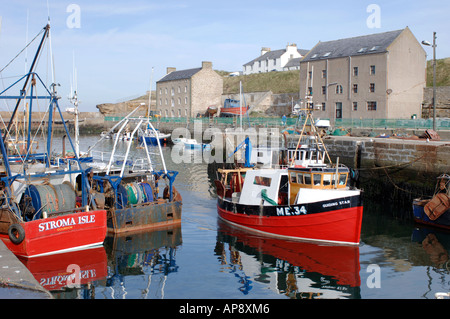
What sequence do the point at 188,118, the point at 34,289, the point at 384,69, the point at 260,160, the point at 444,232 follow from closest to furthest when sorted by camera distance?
the point at 34,289 → the point at 444,232 → the point at 260,160 → the point at 384,69 → the point at 188,118

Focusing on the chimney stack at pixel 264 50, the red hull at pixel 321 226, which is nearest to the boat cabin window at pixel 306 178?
the red hull at pixel 321 226

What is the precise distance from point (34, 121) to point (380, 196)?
89.4m

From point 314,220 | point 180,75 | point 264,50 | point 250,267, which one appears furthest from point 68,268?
point 264,50

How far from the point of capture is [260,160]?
25875mm

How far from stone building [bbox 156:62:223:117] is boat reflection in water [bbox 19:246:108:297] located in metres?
61.9

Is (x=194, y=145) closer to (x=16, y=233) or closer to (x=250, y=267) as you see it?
(x=250, y=267)

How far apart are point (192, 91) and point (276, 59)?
29392mm

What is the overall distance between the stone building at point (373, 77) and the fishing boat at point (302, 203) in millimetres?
29933

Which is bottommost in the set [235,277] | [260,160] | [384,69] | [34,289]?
[235,277]

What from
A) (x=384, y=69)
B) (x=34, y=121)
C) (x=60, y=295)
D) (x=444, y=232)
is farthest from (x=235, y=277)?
(x=34, y=121)

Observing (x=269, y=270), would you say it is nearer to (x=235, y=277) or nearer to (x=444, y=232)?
(x=235, y=277)

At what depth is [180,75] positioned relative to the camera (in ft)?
269

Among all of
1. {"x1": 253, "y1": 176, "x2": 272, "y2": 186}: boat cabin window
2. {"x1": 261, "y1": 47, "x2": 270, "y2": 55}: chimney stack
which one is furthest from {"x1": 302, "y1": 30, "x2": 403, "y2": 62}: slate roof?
{"x1": 261, "y1": 47, "x2": 270, "y2": 55}: chimney stack
